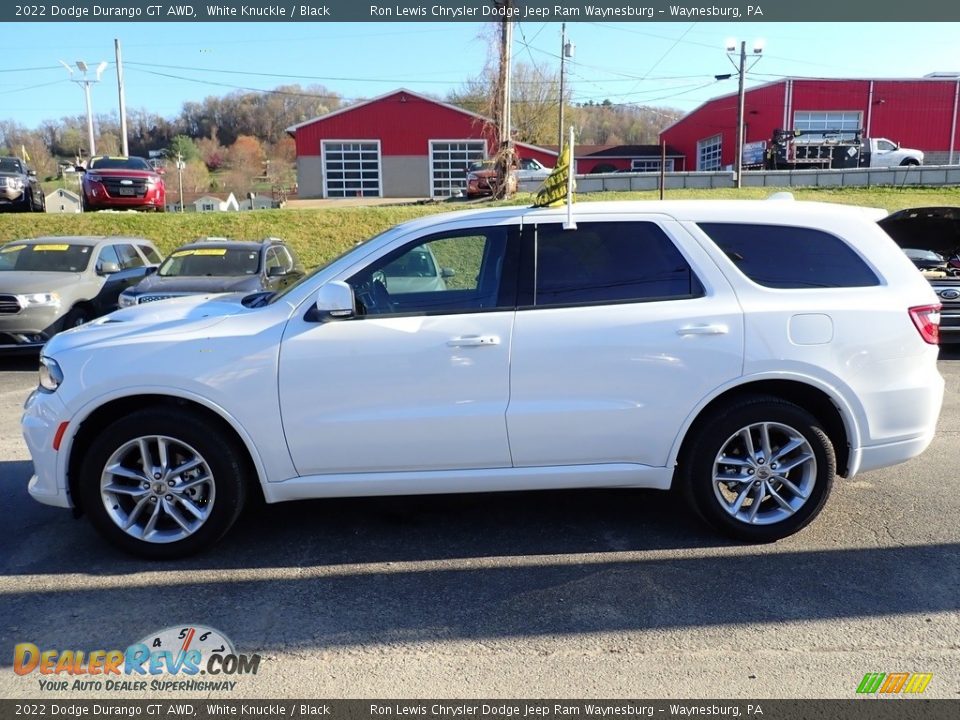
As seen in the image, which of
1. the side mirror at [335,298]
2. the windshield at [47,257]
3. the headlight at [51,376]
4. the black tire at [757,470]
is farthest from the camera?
the windshield at [47,257]

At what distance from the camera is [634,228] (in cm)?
408

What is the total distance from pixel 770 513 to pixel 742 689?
145 cm

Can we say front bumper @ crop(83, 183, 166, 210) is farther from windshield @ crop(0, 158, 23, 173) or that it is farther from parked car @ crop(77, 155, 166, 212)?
windshield @ crop(0, 158, 23, 173)

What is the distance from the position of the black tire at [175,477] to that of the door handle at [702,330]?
8.04 feet

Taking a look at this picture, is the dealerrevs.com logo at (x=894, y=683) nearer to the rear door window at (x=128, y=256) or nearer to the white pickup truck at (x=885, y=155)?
the rear door window at (x=128, y=256)

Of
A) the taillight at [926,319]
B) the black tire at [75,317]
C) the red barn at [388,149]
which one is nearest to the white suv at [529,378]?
the taillight at [926,319]

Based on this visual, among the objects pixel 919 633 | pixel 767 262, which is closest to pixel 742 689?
pixel 919 633

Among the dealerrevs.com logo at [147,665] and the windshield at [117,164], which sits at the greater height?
the windshield at [117,164]

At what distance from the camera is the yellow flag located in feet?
13.5

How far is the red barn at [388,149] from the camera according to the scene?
1532 inches

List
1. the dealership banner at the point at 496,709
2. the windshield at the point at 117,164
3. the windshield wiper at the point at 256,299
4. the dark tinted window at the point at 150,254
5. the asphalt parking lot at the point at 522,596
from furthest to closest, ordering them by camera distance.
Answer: the windshield at the point at 117,164
the dark tinted window at the point at 150,254
the windshield wiper at the point at 256,299
the asphalt parking lot at the point at 522,596
the dealership banner at the point at 496,709

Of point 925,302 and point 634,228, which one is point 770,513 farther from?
point 634,228

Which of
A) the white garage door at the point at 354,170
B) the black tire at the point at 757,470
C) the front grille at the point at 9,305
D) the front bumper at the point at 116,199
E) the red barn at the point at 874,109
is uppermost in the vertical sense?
the red barn at the point at 874,109

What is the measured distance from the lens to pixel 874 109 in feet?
146
